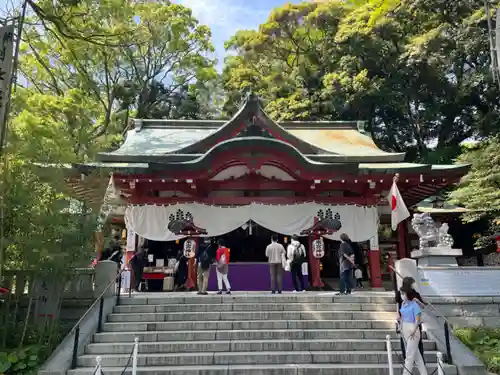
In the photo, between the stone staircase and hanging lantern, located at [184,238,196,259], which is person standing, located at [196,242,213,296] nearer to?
the stone staircase

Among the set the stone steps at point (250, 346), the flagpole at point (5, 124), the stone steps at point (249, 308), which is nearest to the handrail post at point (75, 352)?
the stone steps at point (250, 346)

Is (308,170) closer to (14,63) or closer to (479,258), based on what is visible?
(14,63)

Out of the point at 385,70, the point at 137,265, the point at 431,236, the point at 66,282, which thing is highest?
the point at 385,70

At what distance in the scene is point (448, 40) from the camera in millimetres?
20938

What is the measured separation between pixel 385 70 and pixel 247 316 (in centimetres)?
2014

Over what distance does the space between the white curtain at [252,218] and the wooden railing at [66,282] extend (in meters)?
3.21

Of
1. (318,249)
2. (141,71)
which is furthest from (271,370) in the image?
(141,71)

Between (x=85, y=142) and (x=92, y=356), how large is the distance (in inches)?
170

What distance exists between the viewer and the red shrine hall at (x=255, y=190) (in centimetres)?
1170

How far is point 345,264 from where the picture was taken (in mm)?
9461

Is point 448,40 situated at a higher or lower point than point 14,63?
higher

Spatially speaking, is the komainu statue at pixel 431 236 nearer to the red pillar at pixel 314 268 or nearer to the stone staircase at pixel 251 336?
the stone staircase at pixel 251 336

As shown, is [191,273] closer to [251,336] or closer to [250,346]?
[251,336]

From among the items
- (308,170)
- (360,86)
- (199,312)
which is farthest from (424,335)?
(360,86)
